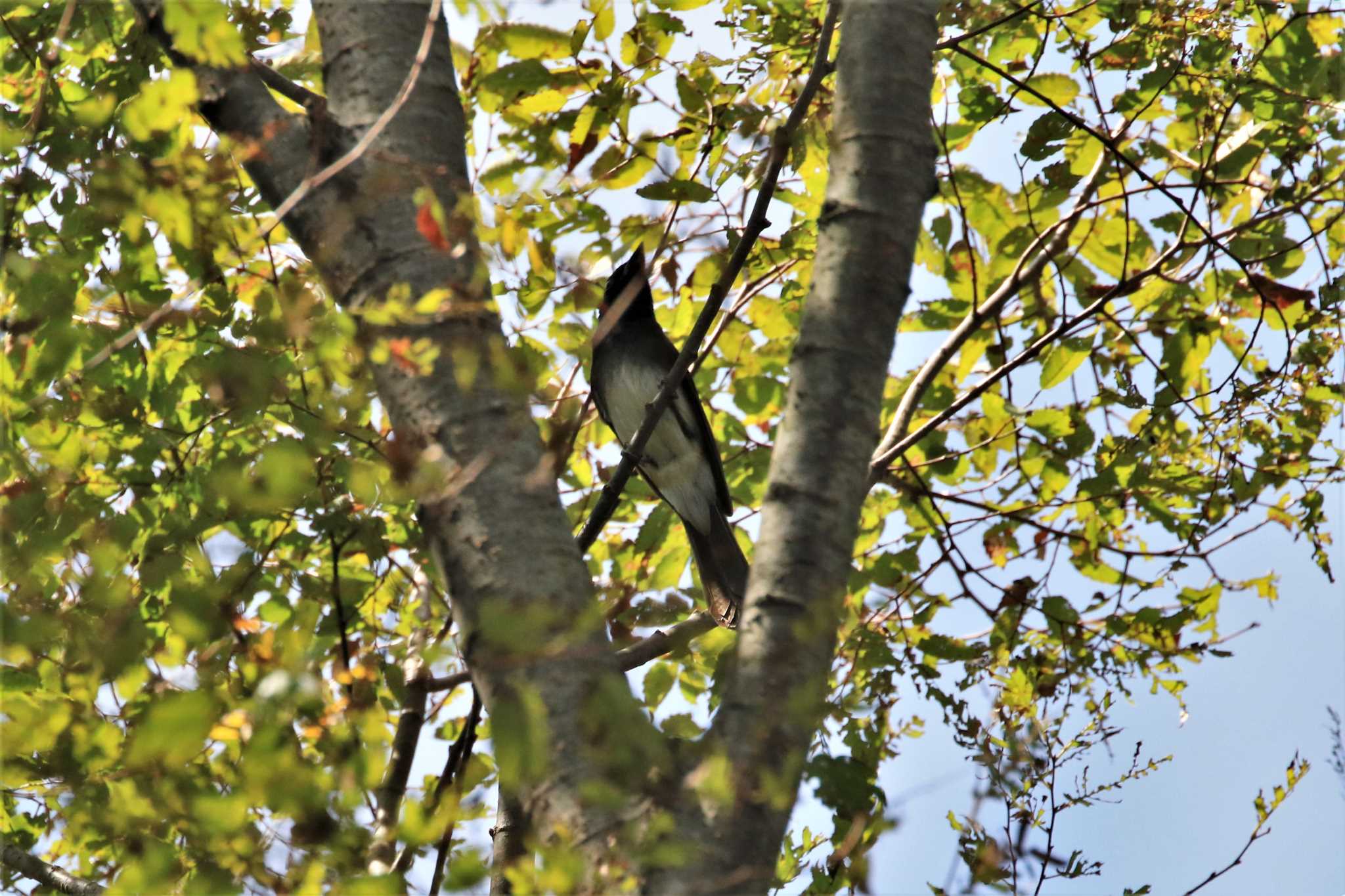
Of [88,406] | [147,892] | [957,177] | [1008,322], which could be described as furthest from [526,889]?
[1008,322]

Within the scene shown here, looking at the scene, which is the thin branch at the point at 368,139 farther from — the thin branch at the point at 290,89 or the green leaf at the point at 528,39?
the green leaf at the point at 528,39

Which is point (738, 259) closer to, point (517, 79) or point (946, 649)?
point (517, 79)

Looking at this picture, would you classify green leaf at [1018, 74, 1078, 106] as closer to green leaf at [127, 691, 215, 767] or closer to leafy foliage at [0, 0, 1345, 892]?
leafy foliage at [0, 0, 1345, 892]

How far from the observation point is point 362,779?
4.74 ft

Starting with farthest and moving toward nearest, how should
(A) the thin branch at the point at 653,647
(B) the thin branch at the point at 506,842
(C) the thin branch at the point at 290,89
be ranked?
(A) the thin branch at the point at 653,647 → (C) the thin branch at the point at 290,89 → (B) the thin branch at the point at 506,842

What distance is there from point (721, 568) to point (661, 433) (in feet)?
4.44

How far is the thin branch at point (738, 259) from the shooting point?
2445 millimetres

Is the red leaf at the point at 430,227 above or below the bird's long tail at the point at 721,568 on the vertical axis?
below

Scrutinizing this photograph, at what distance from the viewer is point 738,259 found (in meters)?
2.59

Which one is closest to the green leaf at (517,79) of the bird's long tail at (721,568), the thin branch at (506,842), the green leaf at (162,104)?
the green leaf at (162,104)

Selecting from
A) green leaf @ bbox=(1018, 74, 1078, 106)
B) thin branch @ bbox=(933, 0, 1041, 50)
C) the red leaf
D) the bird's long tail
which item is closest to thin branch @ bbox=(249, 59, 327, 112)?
the red leaf

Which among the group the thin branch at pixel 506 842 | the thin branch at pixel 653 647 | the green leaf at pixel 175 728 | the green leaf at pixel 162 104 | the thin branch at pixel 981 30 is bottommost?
the green leaf at pixel 175 728

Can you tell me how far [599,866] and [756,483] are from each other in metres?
2.68

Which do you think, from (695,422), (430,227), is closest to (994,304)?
(695,422)
